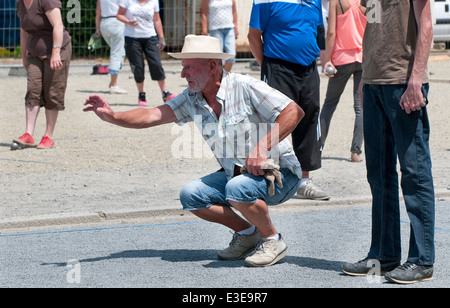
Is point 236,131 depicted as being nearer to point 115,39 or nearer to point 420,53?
point 420,53

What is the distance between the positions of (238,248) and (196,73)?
3.83 ft

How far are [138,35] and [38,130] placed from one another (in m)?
2.58

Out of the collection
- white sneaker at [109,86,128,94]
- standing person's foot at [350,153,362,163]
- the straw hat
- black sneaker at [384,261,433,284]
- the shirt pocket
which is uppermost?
the straw hat

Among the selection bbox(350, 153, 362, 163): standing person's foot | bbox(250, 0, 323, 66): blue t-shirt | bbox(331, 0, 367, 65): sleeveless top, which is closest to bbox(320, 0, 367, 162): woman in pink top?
bbox(331, 0, 367, 65): sleeveless top

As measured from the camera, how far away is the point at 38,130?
446 inches

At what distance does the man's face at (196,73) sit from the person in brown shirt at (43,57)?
4.41 m

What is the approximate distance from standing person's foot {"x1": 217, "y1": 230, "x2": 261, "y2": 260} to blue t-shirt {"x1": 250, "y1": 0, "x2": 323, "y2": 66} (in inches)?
82.4

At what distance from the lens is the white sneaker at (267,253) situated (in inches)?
215

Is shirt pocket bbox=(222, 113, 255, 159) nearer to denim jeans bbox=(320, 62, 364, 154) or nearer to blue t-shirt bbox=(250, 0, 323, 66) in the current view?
blue t-shirt bbox=(250, 0, 323, 66)

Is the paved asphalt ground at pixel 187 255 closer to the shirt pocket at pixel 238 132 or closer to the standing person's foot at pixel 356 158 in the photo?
the shirt pocket at pixel 238 132

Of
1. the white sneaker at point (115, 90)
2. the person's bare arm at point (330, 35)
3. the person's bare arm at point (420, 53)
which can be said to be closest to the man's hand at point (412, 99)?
the person's bare arm at point (420, 53)

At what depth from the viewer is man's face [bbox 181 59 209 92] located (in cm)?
541
